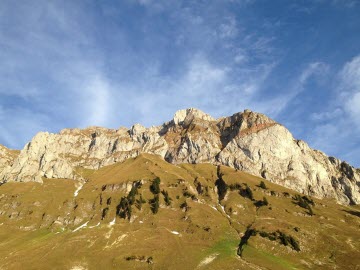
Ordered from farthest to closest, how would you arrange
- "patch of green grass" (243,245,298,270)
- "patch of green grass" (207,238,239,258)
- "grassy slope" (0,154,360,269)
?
"patch of green grass" (207,238,239,258) < "grassy slope" (0,154,360,269) < "patch of green grass" (243,245,298,270)

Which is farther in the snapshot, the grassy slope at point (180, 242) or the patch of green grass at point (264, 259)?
the grassy slope at point (180, 242)

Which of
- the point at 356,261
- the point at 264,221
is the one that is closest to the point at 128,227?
the point at 264,221

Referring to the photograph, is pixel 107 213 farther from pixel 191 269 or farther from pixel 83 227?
pixel 191 269

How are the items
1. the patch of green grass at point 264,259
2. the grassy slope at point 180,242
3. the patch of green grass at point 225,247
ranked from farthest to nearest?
the patch of green grass at point 225,247 < the grassy slope at point 180,242 < the patch of green grass at point 264,259

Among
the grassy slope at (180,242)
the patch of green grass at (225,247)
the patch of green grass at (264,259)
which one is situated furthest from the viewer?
the patch of green grass at (225,247)

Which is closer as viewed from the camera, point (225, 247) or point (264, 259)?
point (264, 259)

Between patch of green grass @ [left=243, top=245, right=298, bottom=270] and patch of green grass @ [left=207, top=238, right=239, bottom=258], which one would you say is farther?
patch of green grass @ [left=207, top=238, right=239, bottom=258]

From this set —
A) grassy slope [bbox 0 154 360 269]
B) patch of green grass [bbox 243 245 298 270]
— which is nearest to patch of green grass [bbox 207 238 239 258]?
grassy slope [bbox 0 154 360 269]

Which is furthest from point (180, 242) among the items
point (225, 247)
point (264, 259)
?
point (264, 259)

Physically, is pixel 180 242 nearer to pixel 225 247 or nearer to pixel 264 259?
pixel 225 247

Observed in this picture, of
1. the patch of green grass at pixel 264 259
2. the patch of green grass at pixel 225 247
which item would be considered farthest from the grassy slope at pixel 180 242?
the patch of green grass at pixel 225 247

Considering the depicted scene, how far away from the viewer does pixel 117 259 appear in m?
139

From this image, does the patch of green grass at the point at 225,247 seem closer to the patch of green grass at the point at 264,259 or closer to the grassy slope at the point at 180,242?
the grassy slope at the point at 180,242

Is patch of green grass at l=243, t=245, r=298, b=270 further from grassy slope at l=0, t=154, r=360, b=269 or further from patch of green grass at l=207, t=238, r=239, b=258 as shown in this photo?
patch of green grass at l=207, t=238, r=239, b=258
